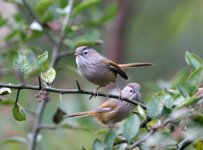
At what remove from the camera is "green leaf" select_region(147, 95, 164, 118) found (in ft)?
4.98

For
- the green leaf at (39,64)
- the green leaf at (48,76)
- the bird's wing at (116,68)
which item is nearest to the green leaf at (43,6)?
the bird's wing at (116,68)

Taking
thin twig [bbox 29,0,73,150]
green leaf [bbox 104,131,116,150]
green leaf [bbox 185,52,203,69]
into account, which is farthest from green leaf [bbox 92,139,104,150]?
thin twig [bbox 29,0,73,150]

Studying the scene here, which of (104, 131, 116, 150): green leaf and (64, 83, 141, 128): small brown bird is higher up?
(64, 83, 141, 128): small brown bird

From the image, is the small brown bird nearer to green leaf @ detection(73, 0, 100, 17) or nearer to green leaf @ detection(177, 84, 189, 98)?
green leaf @ detection(73, 0, 100, 17)

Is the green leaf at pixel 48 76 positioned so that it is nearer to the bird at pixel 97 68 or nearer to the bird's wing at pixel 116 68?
the bird at pixel 97 68

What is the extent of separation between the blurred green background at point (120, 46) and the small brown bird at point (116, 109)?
0.17m

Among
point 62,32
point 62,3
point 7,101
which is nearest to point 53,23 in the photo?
point 62,32

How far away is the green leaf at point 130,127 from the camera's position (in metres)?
1.52

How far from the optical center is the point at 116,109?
11.1ft

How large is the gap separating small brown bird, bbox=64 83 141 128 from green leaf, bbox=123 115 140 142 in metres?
1.32

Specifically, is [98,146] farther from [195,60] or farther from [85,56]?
[85,56]

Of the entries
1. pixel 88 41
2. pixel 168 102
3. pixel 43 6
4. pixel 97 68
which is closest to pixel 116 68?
pixel 97 68

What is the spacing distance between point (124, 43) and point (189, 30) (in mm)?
2047

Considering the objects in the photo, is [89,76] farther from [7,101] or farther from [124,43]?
[124,43]
